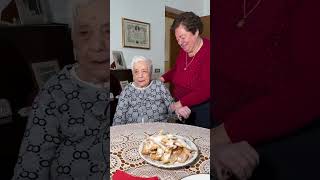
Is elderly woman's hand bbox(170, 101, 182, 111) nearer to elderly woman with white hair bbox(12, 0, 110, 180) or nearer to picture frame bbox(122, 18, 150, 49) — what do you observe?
picture frame bbox(122, 18, 150, 49)

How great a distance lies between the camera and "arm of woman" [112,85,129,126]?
1223mm

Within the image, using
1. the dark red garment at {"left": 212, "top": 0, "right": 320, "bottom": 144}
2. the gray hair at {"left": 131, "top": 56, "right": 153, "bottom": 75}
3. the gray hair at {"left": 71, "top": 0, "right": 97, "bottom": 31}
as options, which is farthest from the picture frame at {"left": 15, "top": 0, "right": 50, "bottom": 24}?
the gray hair at {"left": 131, "top": 56, "right": 153, "bottom": 75}

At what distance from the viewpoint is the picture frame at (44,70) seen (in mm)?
543

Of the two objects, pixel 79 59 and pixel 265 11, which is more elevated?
pixel 265 11

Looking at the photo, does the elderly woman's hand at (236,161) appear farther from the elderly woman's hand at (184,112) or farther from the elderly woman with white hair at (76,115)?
the elderly woman's hand at (184,112)

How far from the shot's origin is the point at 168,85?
125 centimetres

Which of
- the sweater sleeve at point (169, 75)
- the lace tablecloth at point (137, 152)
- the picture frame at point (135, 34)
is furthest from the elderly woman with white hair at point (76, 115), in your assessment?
the picture frame at point (135, 34)

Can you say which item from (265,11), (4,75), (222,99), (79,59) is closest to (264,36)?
(265,11)

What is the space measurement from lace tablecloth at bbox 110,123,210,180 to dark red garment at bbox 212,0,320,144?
0.48ft

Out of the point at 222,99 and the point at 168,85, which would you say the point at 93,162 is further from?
the point at 168,85

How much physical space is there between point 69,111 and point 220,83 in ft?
1.14

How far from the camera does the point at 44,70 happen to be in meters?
0.55

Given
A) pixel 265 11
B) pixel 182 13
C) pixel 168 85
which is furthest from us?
pixel 168 85

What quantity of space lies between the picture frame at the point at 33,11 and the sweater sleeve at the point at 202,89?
0.56 metres
